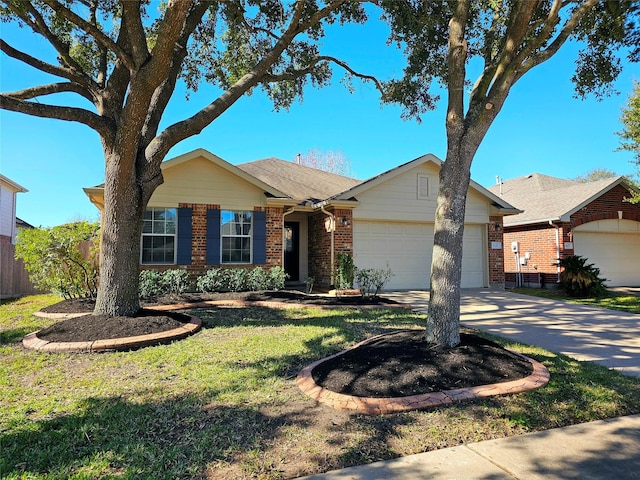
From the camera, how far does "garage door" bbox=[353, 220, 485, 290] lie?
12.7 metres

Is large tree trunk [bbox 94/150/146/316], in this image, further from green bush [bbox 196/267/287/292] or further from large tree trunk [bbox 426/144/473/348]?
large tree trunk [bbox 426/144/473/348]

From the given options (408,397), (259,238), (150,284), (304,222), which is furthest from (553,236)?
(150,284)

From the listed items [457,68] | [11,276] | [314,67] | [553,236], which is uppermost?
[314,67]

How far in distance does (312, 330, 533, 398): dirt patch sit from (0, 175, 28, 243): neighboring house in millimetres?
20699

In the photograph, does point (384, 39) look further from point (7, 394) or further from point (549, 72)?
point (7, 394)

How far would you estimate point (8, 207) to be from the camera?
63.0 ft

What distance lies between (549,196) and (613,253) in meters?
3.46

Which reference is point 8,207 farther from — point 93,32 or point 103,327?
point 103,327

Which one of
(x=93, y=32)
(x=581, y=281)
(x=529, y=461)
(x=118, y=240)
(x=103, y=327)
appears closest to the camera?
(x=529, y=461)

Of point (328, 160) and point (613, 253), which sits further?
point (328, 160)

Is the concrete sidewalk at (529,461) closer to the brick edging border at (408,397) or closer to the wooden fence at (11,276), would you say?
the brick edging border at (408,397)

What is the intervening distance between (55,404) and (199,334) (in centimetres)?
259

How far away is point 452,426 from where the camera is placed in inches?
118

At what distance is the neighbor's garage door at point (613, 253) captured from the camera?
15.7 meters
